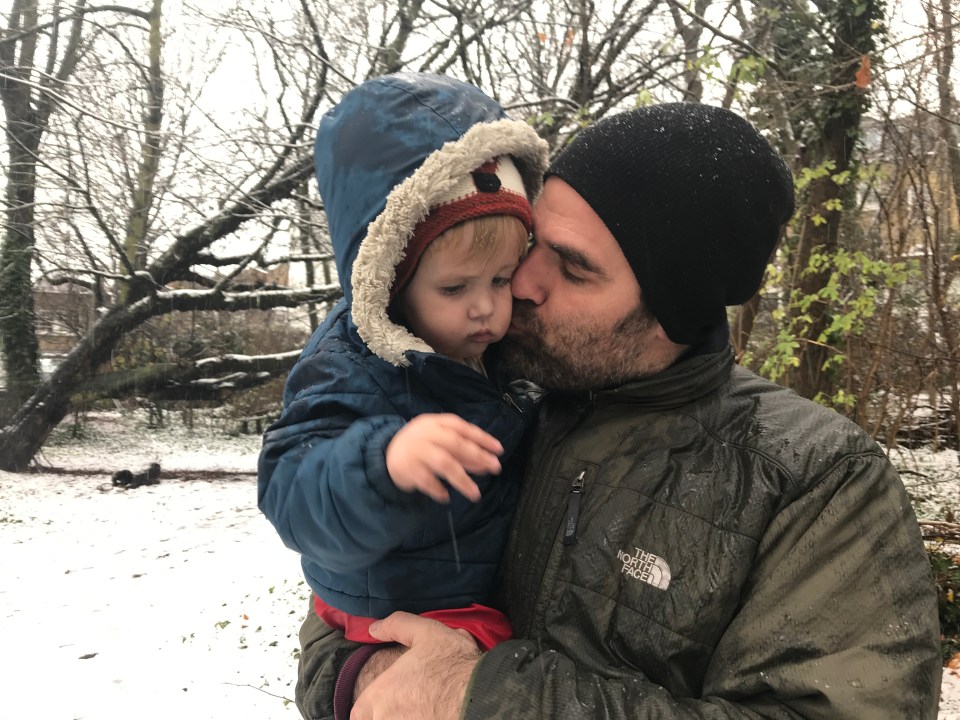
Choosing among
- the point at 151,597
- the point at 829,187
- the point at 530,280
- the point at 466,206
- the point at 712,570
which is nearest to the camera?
the point at 712,570

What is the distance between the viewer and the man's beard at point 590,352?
158 centimetres

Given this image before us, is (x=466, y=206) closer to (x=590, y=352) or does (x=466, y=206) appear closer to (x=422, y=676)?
(x=590, y=352)

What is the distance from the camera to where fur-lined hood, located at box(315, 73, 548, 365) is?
4.80 feet

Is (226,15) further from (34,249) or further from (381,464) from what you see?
(381,464)

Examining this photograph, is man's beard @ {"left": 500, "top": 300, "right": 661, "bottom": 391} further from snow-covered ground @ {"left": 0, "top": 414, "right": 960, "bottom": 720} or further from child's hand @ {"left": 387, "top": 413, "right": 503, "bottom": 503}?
snow-covered ground @ {"left": 0, "top": 414, "right": 960, "bottom": 720}

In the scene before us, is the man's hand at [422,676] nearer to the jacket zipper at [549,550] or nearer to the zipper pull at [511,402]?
the jacket zipper at [549,550]

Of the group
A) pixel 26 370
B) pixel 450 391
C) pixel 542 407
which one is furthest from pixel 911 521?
pixel 26 370

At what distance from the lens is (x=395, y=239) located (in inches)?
57.4

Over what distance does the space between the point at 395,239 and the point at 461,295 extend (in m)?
0.24

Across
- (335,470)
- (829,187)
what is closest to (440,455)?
(335,470)

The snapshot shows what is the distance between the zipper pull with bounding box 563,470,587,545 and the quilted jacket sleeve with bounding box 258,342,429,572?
338 millimetres

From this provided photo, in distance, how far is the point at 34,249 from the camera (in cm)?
1008

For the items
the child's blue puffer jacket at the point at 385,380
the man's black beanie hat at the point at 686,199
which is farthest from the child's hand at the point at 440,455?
the man's black beanie hat at the point at 686,199

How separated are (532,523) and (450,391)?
0.37m
